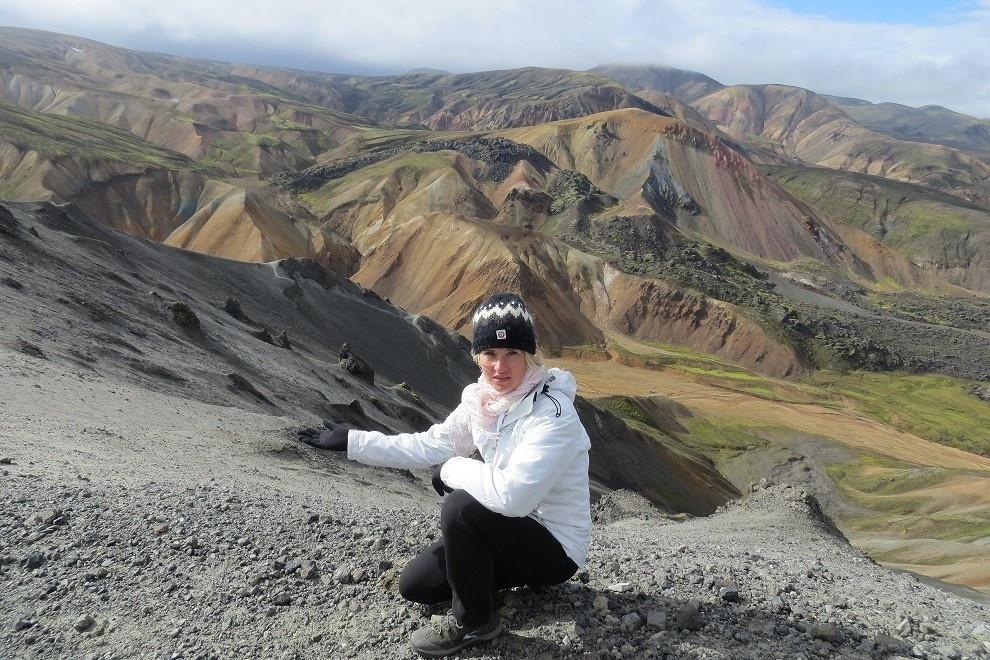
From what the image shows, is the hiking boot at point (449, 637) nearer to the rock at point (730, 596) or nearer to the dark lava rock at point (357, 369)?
the rock at point (730, 596)

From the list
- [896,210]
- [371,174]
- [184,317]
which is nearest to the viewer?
[184,317]

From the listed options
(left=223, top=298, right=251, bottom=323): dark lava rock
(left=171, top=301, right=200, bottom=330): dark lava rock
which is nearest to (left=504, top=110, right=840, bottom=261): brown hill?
(left=223, top=298, right=251, bottom=323): dark lava rock

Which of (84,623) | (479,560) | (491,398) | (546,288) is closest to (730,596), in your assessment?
(479,560)

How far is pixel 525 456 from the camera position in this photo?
3.82m

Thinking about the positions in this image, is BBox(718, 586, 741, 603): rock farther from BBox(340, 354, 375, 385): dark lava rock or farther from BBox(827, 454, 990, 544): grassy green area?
BBox(827, 454, 990, 544): grassy green area

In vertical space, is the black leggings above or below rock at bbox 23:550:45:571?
above

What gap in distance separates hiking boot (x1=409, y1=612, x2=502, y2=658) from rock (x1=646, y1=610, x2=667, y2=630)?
Answer: 105 cm

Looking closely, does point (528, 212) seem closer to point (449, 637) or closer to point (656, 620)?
point (656, 620)

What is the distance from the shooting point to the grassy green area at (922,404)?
156 ft

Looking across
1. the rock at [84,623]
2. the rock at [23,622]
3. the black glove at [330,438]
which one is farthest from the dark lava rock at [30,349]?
the black glove at [330,438]

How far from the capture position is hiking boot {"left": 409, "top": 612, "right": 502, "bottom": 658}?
4.22 m

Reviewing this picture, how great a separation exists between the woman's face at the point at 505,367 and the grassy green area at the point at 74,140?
82.8 m

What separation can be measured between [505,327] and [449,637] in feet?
6.28

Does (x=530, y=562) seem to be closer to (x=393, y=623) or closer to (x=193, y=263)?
(x=393, y=623)
